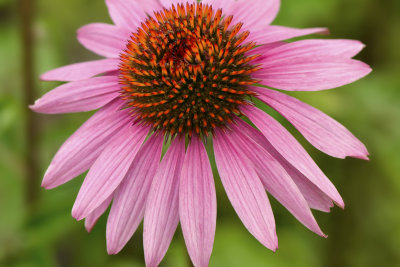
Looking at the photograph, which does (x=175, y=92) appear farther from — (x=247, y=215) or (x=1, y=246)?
(x=1, y=246)

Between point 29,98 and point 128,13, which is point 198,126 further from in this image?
point 29,98

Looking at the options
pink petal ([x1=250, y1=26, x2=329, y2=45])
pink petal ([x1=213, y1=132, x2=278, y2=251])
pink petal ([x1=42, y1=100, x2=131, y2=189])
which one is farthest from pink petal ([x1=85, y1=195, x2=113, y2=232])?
pink petal ([x1=250, y1=26, x2=329, y2=45])

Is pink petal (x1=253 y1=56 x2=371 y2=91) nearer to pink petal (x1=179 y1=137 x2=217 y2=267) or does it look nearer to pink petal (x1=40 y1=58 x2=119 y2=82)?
pink petal (x1=179 y1=137 x2=217 y2=267)

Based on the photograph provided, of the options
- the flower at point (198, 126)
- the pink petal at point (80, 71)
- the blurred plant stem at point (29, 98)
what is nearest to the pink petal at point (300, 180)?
the flower at point (198, 126)

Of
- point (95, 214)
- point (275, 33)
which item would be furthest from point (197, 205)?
point (275, 33)

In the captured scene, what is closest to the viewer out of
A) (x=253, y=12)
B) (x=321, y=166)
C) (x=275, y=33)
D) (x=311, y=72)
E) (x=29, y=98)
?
(x=311, y=72)

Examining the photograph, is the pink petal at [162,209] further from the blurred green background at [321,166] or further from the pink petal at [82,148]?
the blurred green background at [321,166]
